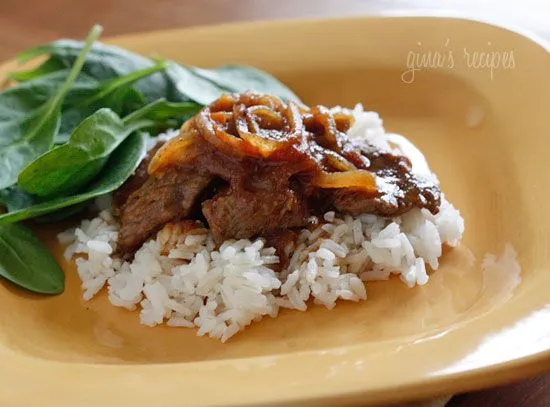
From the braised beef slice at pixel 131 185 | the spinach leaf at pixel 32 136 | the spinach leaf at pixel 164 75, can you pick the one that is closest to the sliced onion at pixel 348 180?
the braised beef slice at pixel 131 185

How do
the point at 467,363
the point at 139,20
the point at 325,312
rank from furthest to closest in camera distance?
the point at 139,20 < the point at 325,312 < the point at 467,363

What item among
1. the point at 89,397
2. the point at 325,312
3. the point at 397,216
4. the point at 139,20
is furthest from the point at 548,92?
the point at 139,20

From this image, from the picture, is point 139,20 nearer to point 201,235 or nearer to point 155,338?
point 201,235

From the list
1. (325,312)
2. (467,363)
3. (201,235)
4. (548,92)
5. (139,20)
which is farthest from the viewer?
(139,20)

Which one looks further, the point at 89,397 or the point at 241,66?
the point at 241,66

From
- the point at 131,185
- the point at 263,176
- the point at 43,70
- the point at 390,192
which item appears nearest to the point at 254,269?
the point at 263,176

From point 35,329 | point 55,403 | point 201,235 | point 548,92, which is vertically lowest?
point 55,403
